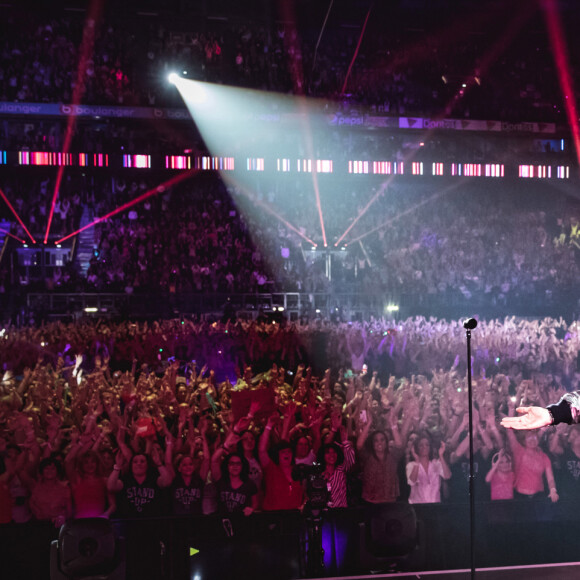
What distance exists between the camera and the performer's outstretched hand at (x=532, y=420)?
267 centimetres

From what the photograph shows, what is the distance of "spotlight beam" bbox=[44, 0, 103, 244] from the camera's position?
1956cm

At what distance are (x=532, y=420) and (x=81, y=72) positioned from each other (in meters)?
20.6

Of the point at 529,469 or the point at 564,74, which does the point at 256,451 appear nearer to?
the point at 529,469

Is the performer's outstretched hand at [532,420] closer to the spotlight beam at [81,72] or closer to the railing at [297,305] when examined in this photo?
the railing at [297,305]

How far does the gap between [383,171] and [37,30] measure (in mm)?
11811

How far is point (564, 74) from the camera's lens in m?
23.4

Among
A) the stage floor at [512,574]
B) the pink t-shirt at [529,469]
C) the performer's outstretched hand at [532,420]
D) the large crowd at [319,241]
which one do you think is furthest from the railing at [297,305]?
the performer's outstretched hand at [532,420]

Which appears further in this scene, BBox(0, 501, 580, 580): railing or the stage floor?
BBox(0, 501, 580, 580): railing

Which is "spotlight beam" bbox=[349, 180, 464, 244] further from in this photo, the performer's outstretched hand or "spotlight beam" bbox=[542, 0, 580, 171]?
the performer's outstretched hand

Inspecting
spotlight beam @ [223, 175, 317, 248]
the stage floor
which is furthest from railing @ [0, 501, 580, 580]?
spotlight beam @ [223, 175, 317, 248]

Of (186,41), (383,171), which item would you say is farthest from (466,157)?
(186,41)

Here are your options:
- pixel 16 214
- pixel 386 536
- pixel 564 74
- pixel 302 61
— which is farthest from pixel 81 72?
pixel 386 536

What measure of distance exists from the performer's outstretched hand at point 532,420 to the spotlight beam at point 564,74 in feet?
74.1

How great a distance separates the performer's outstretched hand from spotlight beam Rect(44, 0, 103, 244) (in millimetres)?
17498
